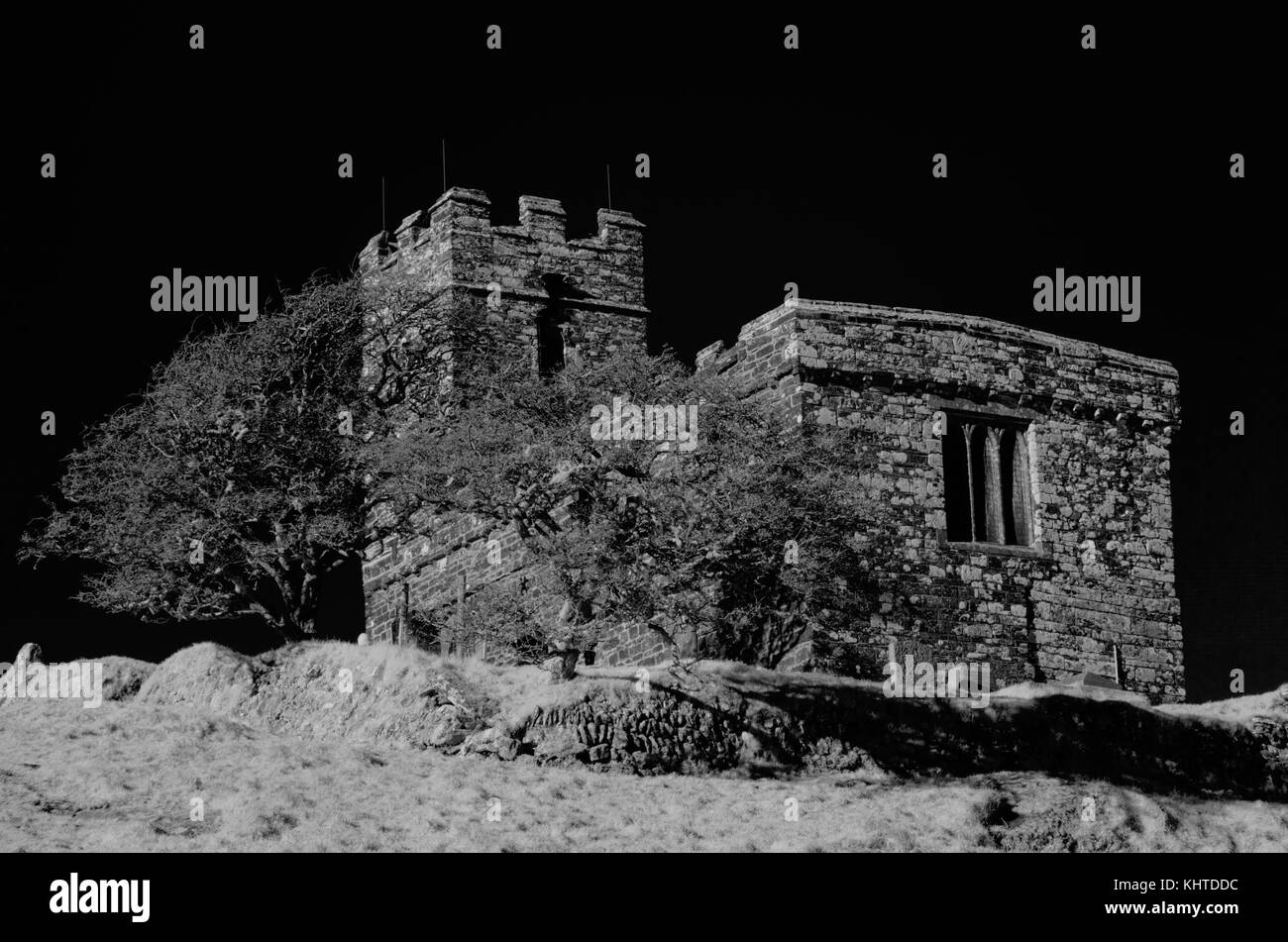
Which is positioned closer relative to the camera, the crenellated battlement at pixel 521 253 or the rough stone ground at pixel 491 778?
the rough stone ground at pixel 491 778

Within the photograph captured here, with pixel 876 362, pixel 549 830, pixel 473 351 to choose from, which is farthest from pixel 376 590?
pixel 549 830

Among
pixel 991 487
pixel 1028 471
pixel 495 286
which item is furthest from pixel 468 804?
pixel 495 286

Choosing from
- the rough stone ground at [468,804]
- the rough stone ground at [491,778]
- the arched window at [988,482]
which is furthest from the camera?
the arched window at [988,482]

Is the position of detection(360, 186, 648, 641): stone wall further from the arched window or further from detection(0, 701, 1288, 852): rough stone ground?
detection(0, 701, 1288, 852): rough stone ground

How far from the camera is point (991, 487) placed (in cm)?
3931

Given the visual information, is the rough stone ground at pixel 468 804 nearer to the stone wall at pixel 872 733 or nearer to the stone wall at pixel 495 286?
the stone wall at pixel 872 733

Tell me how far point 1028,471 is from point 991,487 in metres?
0.96

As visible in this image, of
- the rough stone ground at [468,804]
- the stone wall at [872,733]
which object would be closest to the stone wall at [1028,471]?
the stone wall at [872,733]

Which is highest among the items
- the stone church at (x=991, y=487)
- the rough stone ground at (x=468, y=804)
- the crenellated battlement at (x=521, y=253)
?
the crenellated battlement at (x=521, y=253)

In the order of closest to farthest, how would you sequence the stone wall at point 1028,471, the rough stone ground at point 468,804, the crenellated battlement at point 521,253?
the rough stone ground at point 468,804
the stone wall at point 1028,471
the crenellated battlement at point 521,253

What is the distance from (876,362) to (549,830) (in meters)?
13.3

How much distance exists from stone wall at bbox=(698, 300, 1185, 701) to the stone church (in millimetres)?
37

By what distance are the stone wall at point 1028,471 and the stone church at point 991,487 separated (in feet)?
0.12

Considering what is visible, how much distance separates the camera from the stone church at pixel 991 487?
123ft
